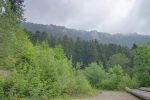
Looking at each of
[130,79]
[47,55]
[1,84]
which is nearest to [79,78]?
[47,55]

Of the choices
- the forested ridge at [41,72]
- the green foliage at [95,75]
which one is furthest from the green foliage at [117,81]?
the green foliage at [95,75]

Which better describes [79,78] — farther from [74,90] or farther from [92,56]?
[92,56]

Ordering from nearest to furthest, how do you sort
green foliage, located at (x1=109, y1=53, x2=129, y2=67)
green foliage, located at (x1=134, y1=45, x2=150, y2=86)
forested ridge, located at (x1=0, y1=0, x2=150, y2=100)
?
forested ridge, located at (x1=0, y1=0, x2=150, y2=100) < green foliage, located at (x1=134, y1=45, x2=150, y2=86) < green foliage, located at (x1=109, y1=53, x2=129, y2=67)

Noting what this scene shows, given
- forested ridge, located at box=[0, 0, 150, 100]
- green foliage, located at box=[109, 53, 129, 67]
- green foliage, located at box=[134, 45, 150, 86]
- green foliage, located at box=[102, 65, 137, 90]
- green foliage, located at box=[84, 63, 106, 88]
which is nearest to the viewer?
forested ridge, located at box=[0, 0, 150, 100]

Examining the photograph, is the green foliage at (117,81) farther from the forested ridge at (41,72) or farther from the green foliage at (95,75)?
the green foliage at (95,75)

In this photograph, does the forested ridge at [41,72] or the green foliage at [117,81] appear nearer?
the forested ridge at [41,72]

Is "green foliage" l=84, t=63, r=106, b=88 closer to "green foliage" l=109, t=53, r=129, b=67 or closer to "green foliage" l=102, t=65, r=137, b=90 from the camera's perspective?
"green foliage" l=102, t=65, r=137, b=90

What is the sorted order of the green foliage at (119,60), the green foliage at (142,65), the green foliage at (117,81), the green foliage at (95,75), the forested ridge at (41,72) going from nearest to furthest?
the forested ridge at (41,72) → the green foliage at (142,65) → the green foliage at (117,81) → the green foliage at (95,75) → the green foliage at (119,60)

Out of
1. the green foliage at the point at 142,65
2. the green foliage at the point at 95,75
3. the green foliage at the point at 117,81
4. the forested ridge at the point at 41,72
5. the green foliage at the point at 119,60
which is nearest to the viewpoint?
the forested ridge at the point at 41,72

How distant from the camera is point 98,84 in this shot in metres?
54.3

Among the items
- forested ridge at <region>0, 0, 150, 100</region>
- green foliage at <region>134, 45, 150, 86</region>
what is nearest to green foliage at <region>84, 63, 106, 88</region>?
forested ridge at <region>0, 0, 150, 100</region>

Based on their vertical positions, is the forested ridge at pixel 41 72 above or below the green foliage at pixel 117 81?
above

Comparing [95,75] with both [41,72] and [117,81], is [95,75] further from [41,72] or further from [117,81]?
[41,72]

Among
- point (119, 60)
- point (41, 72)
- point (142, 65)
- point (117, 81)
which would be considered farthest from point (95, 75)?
point (119, 60)
